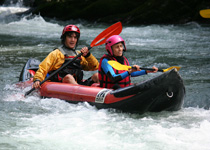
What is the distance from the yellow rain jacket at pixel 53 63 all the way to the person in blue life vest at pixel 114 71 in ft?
2.73

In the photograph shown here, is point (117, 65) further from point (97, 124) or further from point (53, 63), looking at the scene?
point (53, 63)

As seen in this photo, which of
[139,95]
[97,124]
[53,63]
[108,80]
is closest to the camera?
[97,124]

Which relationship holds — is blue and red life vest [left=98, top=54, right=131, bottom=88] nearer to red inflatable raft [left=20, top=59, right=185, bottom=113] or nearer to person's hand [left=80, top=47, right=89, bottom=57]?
red inflatable raft [left=20, top=59, right=185, bottom=113]

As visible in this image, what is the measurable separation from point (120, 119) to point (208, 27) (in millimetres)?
10930

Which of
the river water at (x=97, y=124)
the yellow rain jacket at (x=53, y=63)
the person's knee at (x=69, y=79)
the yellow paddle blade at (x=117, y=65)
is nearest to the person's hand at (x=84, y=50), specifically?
the yellow rain jacket at (x=53, y=63)

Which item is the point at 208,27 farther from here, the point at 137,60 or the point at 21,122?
the point at 21,122

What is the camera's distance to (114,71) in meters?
4.34

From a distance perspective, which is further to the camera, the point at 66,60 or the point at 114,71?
the point at 66,60

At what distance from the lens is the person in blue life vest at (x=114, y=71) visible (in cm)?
423

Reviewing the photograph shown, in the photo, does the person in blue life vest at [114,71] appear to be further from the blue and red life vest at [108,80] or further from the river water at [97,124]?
the river water at [97,124]

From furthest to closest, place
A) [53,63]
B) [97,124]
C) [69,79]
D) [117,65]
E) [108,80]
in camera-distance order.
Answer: [53,63], [69,79], [108,80], [117,65], [97,124]

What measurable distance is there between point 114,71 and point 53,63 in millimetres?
1069

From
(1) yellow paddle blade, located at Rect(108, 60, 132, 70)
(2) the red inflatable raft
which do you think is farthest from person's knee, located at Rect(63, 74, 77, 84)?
(1) yellow paddle blade, located at Rect(108, 60, 132, 70)

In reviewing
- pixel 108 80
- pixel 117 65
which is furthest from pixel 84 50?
pixel 117 65
